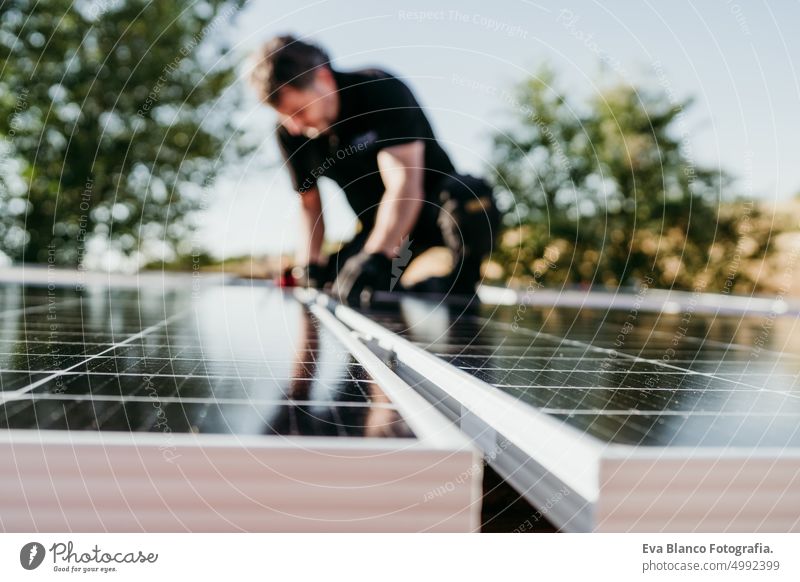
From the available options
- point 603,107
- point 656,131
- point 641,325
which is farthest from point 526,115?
point 641,325

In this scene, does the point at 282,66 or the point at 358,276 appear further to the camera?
the point at 282,66

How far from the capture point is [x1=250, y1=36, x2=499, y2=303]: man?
4.80 metres

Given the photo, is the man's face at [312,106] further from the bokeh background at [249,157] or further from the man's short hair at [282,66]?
the bokeh background at [249,157]

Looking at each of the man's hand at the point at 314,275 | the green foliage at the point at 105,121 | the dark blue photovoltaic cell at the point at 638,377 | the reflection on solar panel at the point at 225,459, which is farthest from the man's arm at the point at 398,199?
the green foliage at the point at 105,121

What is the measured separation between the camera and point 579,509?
1403mm

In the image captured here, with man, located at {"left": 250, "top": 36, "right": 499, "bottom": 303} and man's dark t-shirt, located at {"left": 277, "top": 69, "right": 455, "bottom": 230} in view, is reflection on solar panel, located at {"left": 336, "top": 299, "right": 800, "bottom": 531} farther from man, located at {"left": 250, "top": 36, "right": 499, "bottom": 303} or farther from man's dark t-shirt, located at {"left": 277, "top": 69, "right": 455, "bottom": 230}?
man's dark t-shirt, located at {"left": 277, "top": 69, "right": 455, "bottom": 230}

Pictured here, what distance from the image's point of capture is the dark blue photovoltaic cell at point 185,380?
1414 mm

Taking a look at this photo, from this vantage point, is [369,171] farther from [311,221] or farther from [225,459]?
[225,459]

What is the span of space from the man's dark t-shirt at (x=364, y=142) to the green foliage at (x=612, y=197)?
12631mm

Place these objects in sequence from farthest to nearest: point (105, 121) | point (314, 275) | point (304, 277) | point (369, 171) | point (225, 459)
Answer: point (105, 121) < point (304, 277) < point (314, 275) < point (369, 171) < point (225, 459)

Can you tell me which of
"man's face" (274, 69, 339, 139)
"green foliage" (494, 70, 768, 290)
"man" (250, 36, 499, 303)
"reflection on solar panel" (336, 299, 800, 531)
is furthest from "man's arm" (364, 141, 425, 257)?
"green foliage" (494, 70, 768, 290)

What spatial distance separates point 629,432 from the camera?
1.39 meters

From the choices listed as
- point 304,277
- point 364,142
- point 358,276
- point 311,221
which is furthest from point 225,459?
point 304,277

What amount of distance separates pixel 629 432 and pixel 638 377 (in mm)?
891
